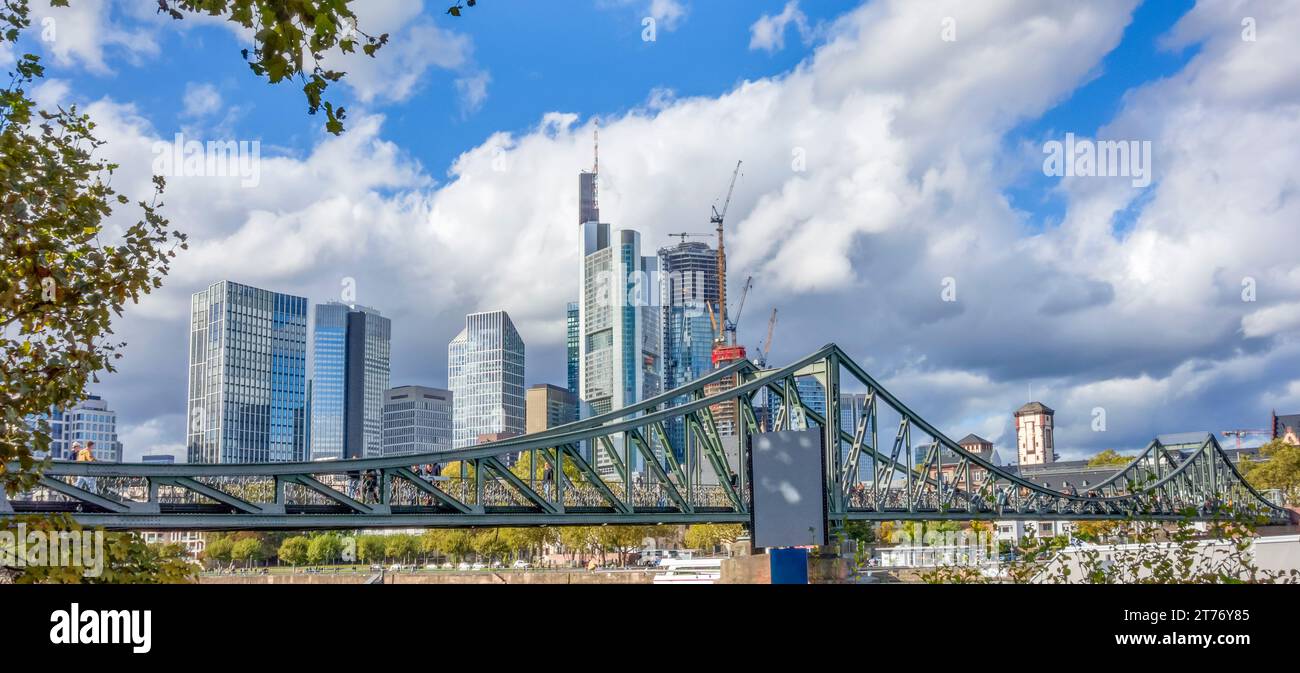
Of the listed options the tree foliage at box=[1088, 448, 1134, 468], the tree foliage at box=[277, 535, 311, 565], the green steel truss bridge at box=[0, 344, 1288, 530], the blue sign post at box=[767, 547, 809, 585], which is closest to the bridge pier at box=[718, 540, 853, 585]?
the green steel truss bridge at box=[0, 344, 1288, 530]

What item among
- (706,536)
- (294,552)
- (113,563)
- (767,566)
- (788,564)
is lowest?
(294,552)

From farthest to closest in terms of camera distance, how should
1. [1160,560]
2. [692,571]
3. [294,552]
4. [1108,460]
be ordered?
[1108,460], [294,552], [692,571], [1160,560]

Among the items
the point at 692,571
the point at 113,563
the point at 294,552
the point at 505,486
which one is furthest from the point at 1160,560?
the point at 294,552

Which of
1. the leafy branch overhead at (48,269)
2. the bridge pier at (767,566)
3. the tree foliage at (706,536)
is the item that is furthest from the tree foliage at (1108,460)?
the leafy branch overhead at (48,269)

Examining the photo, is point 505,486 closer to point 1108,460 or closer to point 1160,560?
point 1160,560

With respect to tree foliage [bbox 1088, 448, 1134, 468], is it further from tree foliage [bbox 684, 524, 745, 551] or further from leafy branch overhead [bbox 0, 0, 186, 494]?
leafy branch overhead [bbox 0, 0, 186, 494]

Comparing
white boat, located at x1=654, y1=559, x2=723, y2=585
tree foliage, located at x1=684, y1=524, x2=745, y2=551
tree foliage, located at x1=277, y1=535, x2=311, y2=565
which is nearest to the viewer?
white boat, located at x1=654, y1=559, x2=723, y2=585

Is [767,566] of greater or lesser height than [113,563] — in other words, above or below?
below

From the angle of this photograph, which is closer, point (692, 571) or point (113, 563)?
point (113, 563)

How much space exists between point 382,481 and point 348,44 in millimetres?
41952
